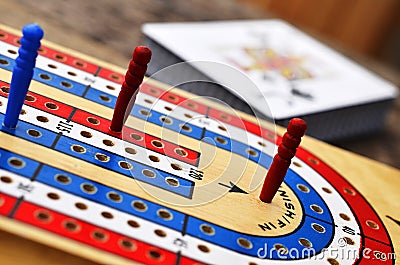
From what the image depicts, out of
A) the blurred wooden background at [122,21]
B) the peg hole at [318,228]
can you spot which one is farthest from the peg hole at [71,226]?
the blurred wooden background at [122,21]

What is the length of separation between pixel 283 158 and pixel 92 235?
0.26 metres

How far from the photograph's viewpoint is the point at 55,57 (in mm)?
1032

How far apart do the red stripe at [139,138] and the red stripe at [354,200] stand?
0.19 meters

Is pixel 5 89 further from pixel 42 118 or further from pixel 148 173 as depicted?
pixel 148 173

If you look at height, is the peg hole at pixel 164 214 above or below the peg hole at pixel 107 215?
above

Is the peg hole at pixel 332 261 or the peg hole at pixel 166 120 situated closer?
the peg hole at pixel 332 261

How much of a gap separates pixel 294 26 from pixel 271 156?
0.72 m

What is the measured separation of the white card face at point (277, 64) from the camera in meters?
1.25

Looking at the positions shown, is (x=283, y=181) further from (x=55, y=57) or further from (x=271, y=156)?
(x=55, y=57)

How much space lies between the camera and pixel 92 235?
2.36 feet

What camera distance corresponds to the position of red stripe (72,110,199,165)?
0.90 metres

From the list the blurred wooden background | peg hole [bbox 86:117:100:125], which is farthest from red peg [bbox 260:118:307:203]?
the blurred wooden background

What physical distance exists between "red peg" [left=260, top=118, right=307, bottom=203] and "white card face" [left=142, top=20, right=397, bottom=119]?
0.94 ft

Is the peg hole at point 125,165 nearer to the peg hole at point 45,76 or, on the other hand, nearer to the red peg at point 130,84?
the red peg at point 130,84
